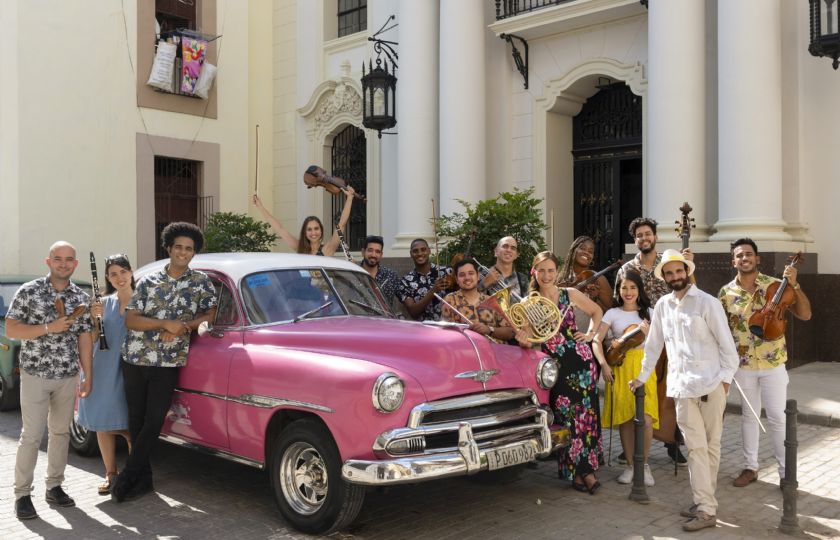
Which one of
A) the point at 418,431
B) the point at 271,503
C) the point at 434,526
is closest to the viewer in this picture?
the point at 418,431

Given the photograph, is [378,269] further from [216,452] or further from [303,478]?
[303,478]

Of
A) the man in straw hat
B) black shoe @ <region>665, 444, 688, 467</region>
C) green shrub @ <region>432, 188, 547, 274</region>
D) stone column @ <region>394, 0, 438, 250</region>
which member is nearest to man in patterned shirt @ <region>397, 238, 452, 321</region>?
green shrub @ <region>432, 188, 547, 274</region>

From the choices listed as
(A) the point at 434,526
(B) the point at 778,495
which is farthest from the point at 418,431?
(B) the point at 778,495

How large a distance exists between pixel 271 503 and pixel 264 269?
175cm

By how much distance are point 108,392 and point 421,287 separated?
3112mm

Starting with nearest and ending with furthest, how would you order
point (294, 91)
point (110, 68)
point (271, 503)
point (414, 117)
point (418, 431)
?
point (418, 431) → point (271, 503) → point (414, 117) → point (110, 68) → point (294, 91)

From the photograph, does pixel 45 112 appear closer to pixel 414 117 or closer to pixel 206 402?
pixel 414 117

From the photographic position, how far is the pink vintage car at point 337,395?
482 cm

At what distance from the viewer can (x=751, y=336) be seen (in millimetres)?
6199

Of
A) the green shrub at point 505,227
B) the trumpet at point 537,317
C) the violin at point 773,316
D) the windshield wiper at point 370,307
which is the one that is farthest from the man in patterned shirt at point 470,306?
the green shrub at point 505,227

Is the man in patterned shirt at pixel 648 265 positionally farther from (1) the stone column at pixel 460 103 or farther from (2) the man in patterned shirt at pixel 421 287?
(1) the stone column at pixel 460 103

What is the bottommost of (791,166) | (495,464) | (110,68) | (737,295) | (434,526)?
(434,526)

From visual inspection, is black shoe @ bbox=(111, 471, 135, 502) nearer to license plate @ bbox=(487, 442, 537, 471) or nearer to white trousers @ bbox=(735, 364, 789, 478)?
license plate @ bbox=(487, 442, 537, 471)

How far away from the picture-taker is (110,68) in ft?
54.3
